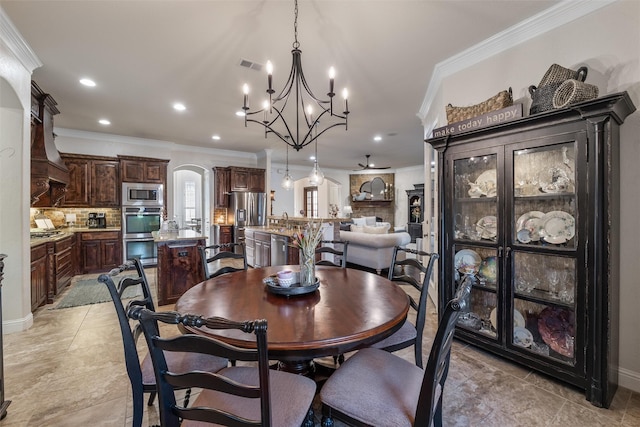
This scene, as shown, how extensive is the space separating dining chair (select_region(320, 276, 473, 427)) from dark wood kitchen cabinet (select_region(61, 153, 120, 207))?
6264mm

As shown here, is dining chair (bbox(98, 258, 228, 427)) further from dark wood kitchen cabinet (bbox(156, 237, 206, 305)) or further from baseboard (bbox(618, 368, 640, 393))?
baseboard (bbox(618, 368, 640, 393))

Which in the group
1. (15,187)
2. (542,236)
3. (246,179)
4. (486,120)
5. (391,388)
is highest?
(246,179)

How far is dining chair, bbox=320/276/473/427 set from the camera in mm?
1037

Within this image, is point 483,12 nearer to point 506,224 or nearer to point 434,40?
point 434,40

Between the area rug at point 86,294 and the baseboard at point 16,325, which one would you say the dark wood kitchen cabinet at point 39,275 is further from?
the baseboard at point 16,325

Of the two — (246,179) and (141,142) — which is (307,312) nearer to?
(246,179)

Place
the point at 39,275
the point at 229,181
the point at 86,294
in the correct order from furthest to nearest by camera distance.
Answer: the point at 229,181 → the point at 86,294 → the point at 39,275

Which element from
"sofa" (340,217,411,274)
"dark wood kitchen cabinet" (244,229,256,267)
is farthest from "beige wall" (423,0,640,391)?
"dark wood kitchen cabinet" (244,229,256,267)

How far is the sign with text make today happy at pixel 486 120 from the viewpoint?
7.33ft

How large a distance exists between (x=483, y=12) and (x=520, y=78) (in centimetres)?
67

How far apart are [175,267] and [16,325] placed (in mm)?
1547

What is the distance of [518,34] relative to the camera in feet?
8.14

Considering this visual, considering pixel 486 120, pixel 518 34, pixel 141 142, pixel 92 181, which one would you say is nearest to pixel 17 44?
pixel 92 181

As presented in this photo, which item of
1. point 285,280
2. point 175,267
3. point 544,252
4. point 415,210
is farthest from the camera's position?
point 415,210
